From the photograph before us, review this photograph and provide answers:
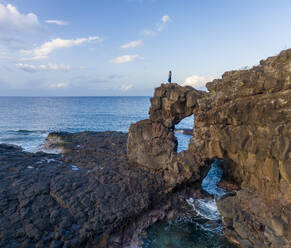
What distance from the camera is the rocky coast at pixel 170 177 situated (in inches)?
488

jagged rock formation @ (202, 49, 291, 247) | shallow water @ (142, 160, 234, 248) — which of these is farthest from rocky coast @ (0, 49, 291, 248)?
shallow water @ (142, 160, 234, 248)

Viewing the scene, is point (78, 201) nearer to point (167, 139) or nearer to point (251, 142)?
point (167, 139)

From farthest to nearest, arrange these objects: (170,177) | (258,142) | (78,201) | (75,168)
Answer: (75,168) < (170,177) < (78,201) < (258,142)

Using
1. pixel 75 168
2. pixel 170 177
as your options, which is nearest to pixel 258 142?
pixel 170 177

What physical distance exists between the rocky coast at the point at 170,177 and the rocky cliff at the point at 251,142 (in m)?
0.06

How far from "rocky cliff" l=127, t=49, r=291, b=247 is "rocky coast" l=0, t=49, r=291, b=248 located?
6 centimetres

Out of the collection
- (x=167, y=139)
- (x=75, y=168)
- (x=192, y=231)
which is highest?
(x=167, y=139)

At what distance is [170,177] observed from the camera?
20625 millimetres

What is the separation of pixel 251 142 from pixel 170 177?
938 centimetres

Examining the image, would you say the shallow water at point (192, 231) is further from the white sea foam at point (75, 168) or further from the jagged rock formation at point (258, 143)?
the white sea foam at point (75, 168)

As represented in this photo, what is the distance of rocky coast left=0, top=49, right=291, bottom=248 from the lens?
12391mm

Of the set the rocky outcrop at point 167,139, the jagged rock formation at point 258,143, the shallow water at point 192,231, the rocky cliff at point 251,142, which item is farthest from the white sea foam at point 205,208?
A: the jagged rock formation at point 258,143

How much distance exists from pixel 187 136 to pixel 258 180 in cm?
3632

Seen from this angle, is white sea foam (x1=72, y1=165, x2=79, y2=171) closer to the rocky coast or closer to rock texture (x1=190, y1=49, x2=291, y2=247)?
the rocky coast
